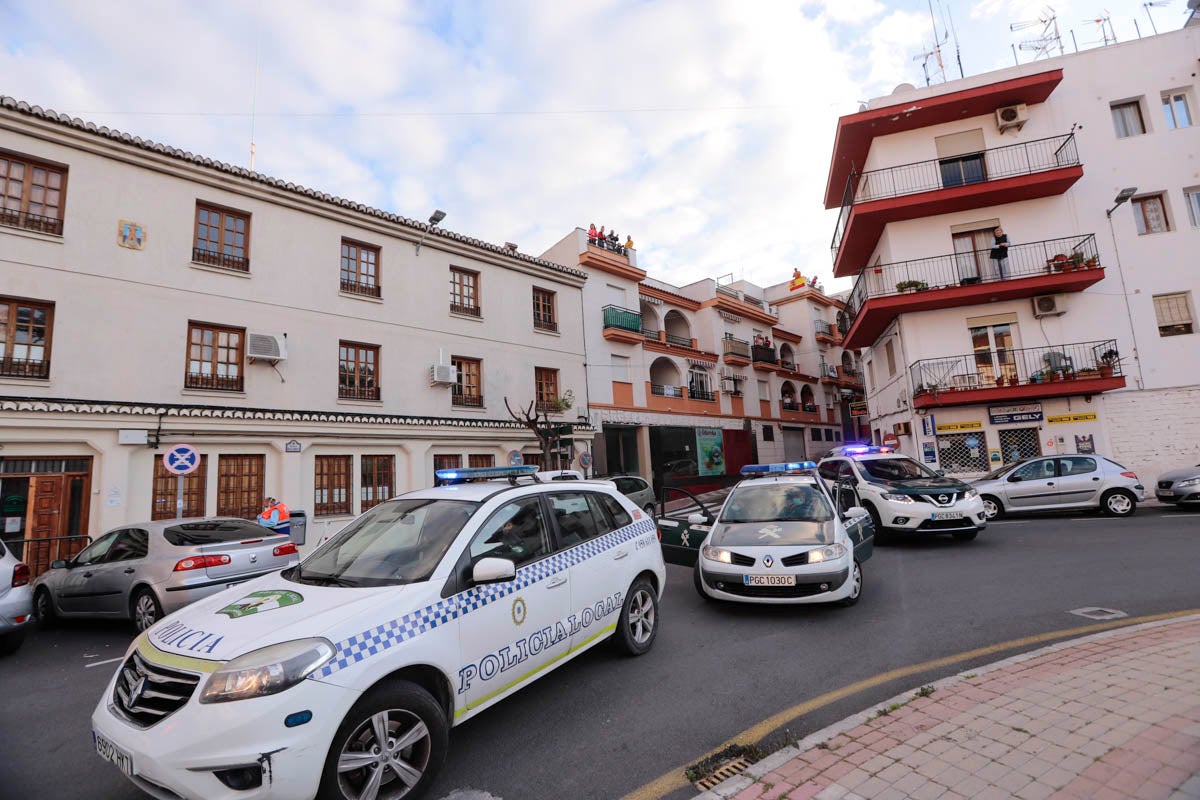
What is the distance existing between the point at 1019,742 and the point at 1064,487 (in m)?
13.0

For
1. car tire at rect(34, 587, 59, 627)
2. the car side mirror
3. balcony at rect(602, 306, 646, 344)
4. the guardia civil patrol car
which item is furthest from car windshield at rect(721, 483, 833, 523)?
balcony at rect(602, 306, 646, 344)

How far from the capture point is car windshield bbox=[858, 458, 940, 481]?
11023mm

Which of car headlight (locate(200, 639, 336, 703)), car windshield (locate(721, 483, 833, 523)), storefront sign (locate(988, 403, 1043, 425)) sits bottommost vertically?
car headlight (locate(200, 639, 336, 703))

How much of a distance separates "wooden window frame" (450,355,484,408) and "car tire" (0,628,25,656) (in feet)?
38.1

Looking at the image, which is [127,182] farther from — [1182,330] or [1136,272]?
[1182,330]

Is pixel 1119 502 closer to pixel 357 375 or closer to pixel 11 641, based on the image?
pixel 357 375

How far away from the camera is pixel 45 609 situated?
8086mm

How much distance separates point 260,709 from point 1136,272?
24796mm

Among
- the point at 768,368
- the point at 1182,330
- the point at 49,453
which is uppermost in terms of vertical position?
the point at 768,368

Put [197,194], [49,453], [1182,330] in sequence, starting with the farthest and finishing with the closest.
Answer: [1182,330] → [197,194] → [49,453]

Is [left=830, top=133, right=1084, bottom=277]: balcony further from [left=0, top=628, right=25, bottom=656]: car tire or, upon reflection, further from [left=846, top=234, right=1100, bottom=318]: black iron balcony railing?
[left=0, top=628, right=25, bottom=656]: car tire

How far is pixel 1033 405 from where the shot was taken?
17.6 m

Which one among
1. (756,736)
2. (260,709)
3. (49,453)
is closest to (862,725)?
(756,736)

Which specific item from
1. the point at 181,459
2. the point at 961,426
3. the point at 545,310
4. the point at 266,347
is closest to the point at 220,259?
the point at 266,347
